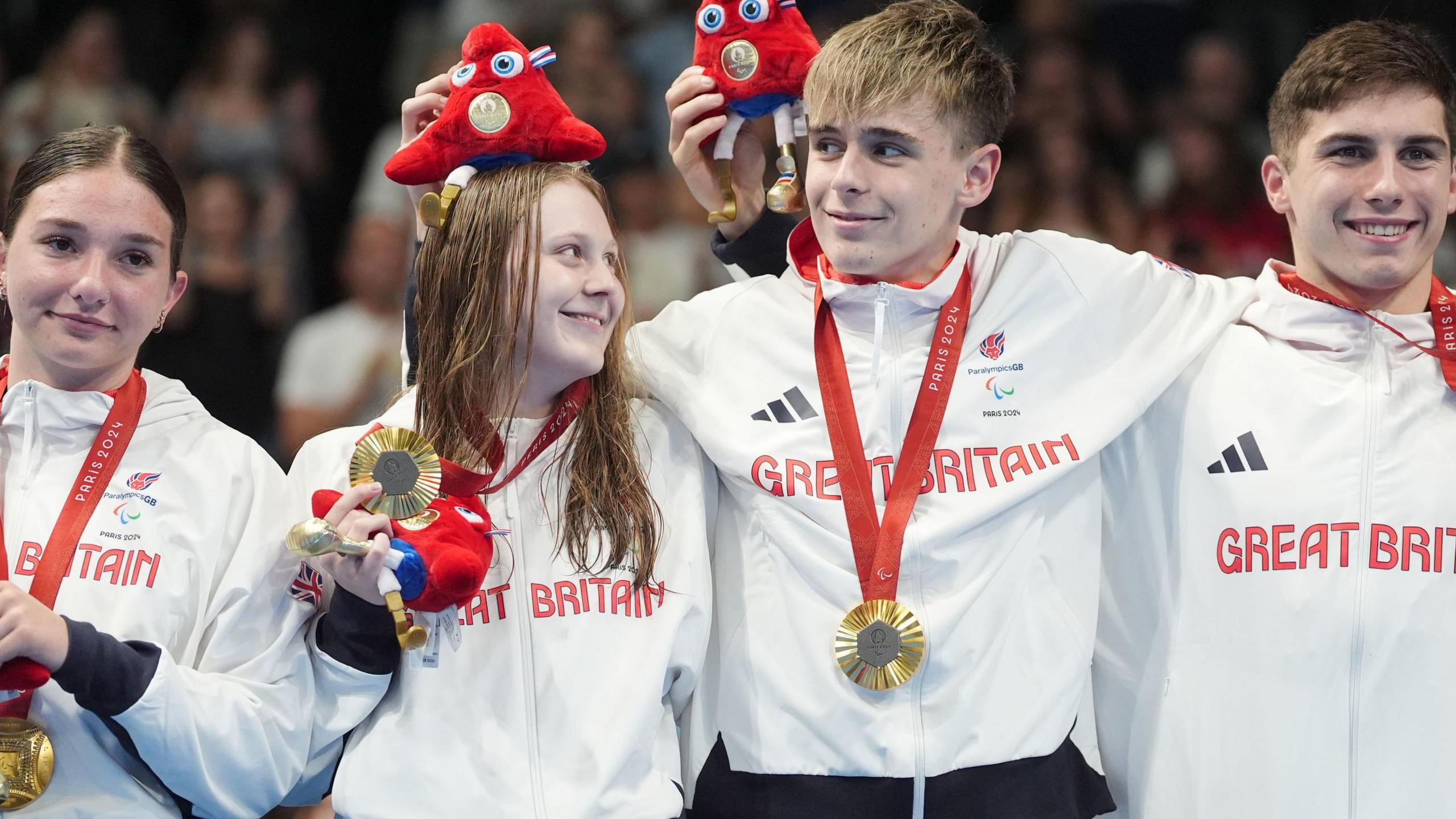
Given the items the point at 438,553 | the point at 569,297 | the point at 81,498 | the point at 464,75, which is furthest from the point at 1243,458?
the point at 81,498

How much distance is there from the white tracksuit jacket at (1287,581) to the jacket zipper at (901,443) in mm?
521

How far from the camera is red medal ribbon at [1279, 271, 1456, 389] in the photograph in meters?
3.00

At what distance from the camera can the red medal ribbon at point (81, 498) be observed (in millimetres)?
2656

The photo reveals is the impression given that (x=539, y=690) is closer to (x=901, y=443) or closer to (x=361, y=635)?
(x=361, y=635)

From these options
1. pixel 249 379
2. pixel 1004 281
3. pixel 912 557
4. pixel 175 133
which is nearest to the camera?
pixel 912 557

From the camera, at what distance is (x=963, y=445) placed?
9.59 ft

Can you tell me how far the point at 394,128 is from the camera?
646 centimetres

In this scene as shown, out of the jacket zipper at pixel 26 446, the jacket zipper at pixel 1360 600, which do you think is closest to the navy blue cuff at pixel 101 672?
the jacket zipper at pixel 26 446

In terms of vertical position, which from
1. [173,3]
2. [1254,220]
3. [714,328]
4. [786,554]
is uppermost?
[173,3]

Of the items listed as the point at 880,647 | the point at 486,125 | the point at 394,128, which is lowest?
the point at 880,647

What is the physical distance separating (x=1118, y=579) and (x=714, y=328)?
1031mm

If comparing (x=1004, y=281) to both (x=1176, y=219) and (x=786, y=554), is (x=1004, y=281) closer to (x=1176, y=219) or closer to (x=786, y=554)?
(x=786, y=554)

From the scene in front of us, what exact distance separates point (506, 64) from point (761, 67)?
1.82 ft

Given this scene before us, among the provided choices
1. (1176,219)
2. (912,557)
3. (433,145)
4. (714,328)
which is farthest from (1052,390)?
(1176,219)
